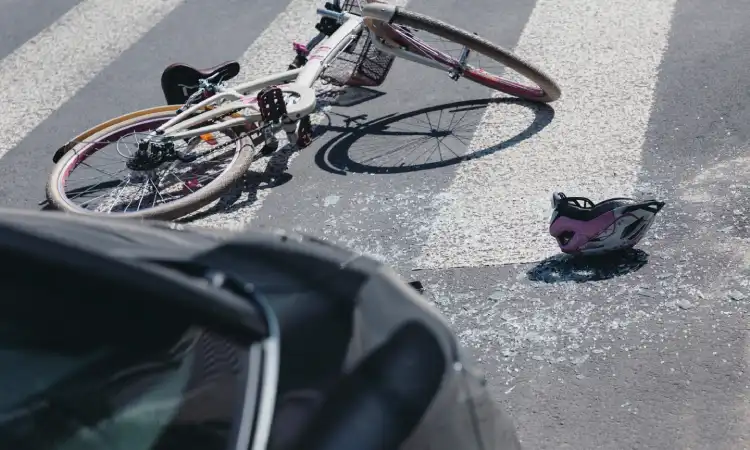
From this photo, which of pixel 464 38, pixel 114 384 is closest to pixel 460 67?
pixel 464 38

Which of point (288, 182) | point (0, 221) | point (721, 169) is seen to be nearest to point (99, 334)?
point (0, 221)

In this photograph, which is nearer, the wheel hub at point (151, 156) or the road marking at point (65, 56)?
the wheel hub at point (151, 156)

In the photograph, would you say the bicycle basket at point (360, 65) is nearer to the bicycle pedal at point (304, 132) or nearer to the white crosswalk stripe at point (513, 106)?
the white crosswalk stripe at point (513, 106)

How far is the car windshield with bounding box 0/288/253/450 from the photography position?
8.11ft

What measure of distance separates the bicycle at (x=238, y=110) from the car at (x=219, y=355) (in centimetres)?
291

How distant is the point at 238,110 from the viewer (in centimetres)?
619

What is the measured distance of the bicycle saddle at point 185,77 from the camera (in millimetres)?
6566

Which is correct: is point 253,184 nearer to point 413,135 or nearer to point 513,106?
point 413,135

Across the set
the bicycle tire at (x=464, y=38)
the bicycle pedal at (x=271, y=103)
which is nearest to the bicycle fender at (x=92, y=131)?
the bicycle pedal at (x=271, y=103)

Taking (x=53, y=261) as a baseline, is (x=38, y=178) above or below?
below

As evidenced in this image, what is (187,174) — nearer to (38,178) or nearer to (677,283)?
(38,178)

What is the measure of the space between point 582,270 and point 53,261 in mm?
2856

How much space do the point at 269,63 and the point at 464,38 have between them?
1.80 metres

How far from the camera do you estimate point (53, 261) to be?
2.81 m
